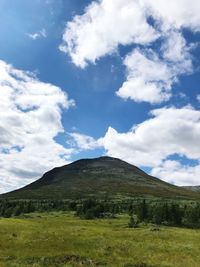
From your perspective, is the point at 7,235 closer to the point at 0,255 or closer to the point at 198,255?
the point at 0,255

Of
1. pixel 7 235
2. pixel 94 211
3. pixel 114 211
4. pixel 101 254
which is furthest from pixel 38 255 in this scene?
pixel 114 211

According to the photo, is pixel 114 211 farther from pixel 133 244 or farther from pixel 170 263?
pixel 170 263

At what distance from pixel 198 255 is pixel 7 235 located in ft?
86.4

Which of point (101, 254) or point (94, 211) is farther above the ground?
point (94, 211)

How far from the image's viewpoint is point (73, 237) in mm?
53562

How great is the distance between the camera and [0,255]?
3816 centimetres

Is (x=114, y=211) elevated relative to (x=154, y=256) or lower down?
elevated

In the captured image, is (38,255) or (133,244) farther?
(133,244)

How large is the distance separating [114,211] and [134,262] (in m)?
106

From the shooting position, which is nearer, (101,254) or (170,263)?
(170,263)

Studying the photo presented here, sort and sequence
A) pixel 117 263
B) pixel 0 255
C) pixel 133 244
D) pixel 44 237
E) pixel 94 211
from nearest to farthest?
1. pixel 117 263
2. pixel 0 255
3. pixel 133 244
4. pixel 44 237
5. pixel 94 211

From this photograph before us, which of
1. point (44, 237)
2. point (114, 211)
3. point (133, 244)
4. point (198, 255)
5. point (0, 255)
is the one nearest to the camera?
point (0, 255)

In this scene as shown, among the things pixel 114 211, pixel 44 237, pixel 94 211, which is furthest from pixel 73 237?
pixel 114 211

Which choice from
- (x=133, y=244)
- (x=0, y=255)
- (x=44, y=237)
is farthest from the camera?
(x=44, y=237)
